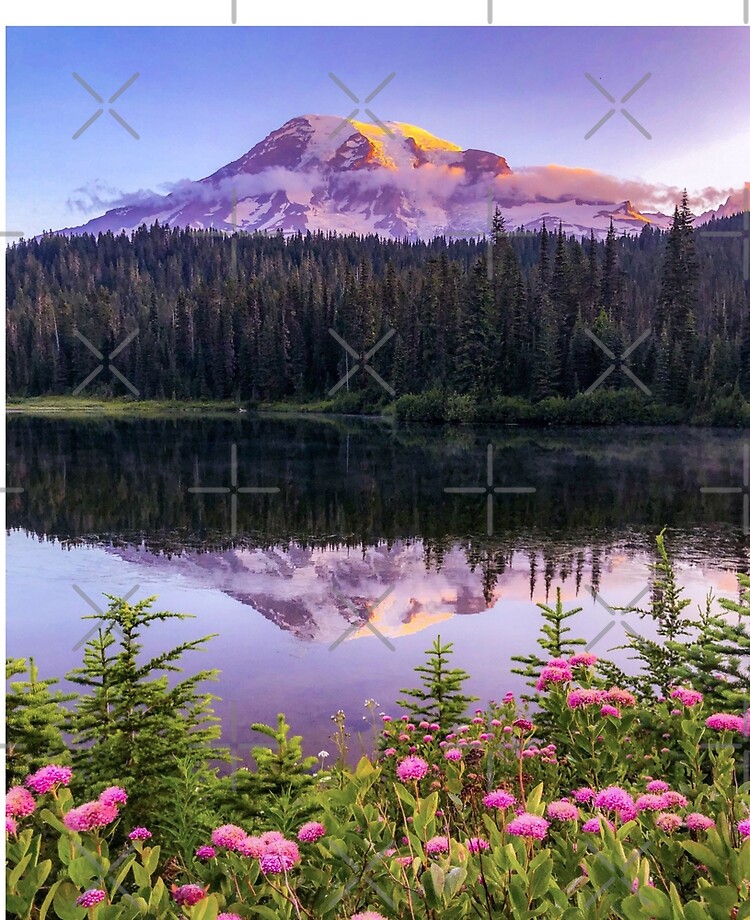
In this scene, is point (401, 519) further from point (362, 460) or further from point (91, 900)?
point (91, 900)

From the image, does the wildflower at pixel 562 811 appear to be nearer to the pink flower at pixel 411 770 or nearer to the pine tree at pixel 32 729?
the pink flower at pixel 411 770

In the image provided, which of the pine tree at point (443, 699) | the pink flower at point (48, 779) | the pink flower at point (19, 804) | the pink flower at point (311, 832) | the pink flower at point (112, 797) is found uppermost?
the pink flower at point (112, 797)

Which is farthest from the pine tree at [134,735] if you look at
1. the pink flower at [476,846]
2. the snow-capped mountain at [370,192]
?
the snow-capped mountain at [370,192]

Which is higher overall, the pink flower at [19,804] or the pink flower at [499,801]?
the pink flower at [499,801]

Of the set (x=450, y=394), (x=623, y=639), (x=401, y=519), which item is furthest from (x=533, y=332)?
(x=623, y=639)

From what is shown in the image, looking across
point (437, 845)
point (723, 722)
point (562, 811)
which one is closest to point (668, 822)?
point (562, 811)

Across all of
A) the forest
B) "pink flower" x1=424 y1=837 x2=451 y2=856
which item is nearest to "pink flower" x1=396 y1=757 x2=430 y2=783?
"pink flower" x1=424 y1=837 x2=451 y2=856
